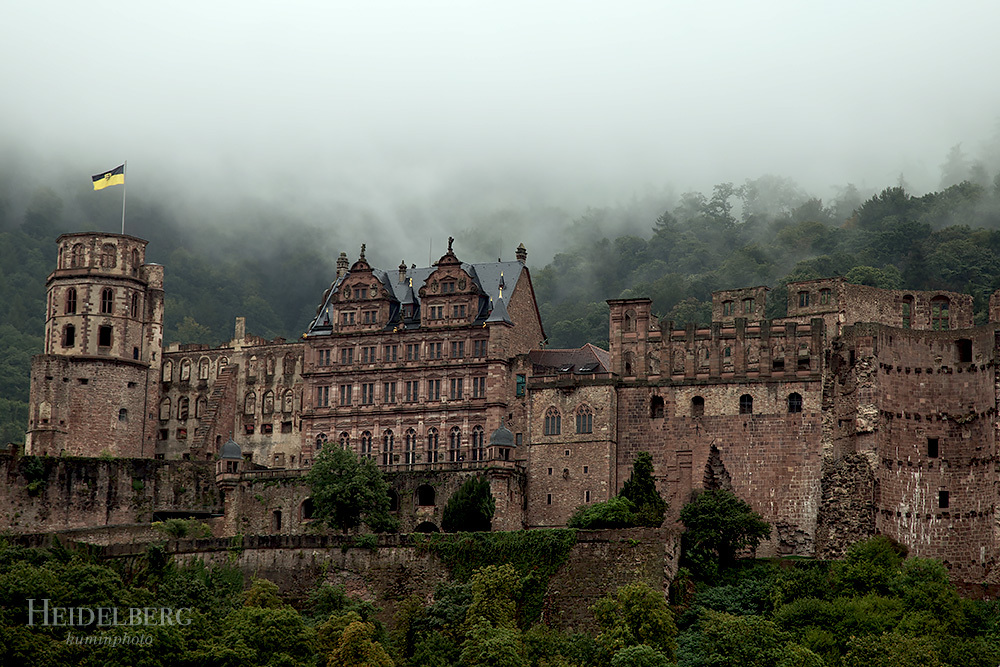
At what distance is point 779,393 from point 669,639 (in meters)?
22.6

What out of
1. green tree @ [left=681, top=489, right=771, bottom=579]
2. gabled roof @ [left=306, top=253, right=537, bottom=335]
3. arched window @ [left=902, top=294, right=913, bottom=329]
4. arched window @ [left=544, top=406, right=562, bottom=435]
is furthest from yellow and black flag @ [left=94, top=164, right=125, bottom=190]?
arched window @ [left=902, top=294, right=913, bottom=329]

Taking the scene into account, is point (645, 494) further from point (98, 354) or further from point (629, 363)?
point (98, 354)

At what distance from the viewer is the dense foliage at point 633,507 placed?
95062mm

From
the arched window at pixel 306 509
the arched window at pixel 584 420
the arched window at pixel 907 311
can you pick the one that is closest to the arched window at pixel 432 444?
the arched window at pixel 306 509

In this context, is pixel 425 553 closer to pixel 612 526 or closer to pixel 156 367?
pixel 612 526

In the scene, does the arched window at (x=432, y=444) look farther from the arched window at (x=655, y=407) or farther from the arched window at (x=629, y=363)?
the arched window at (x=655, y=407)

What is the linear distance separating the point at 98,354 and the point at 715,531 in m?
45.1

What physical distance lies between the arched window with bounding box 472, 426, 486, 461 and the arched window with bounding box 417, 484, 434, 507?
4.19m

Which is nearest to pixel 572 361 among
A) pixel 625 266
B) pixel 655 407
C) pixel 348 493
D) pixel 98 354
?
pixel 655 407

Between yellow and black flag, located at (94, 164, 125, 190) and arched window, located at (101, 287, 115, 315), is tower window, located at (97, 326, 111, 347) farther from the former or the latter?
yellow and black flag, located at (94, 164, 125, 190)

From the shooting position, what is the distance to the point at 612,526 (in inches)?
3735

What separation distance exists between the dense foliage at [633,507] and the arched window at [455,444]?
10.4 m

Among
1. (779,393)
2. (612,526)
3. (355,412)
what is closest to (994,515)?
(779,393)

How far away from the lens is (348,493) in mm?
100750
